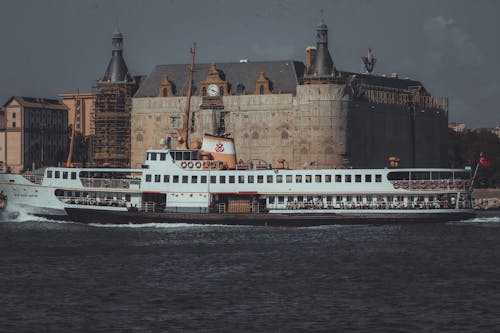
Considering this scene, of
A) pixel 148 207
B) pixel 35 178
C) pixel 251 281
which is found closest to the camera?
pixel 251 281

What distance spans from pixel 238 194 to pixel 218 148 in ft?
18.5

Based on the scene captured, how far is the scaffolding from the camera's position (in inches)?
5782

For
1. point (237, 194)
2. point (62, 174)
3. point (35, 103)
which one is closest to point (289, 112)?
point (237, 194)

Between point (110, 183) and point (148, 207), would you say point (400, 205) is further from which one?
point (110, 183)

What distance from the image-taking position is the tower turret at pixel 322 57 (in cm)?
13750

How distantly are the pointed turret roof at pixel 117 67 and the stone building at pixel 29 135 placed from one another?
35.7m

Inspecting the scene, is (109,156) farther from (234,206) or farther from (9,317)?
Result: (9,317)

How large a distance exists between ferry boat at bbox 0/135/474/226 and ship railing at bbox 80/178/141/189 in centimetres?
8

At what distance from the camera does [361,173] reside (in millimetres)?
85750

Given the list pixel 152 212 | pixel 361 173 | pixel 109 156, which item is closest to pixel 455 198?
pixel 361 173

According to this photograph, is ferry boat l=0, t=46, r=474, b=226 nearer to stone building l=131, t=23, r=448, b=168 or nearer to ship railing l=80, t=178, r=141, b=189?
ship railing l=80, t=178, r=141, b=189

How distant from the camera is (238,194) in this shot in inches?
3447

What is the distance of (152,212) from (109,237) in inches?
377

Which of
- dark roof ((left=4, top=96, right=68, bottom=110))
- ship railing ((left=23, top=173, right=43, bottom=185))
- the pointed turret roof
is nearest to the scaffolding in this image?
the pointed turret roof
